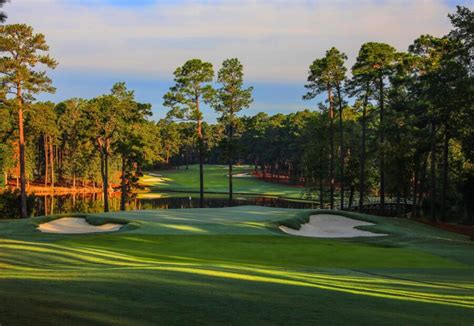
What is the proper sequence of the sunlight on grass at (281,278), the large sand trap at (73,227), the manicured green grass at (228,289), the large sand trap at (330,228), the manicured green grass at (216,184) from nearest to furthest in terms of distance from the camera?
the manicured green grass at (228,289)
the sunlight on grass at (281,278)
the large sand trap at (73,227)
the large sand trap at (330,228)
the manicured green grass at (216,184)

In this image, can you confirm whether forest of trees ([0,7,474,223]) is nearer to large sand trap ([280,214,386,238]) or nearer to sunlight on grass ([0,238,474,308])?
large sand trap ([280,214,386,238])

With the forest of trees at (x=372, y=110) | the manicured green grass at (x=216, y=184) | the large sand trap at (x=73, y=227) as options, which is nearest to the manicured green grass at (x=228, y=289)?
the large sand trap at (x=73, y=227)

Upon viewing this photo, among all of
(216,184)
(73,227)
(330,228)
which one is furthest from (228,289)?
(216,184)

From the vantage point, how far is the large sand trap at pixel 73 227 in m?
23.7

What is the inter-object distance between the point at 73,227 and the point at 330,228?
619 inches

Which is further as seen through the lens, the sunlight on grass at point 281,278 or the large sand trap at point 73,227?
the large sand trap at point 73,227

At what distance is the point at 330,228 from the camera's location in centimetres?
2708

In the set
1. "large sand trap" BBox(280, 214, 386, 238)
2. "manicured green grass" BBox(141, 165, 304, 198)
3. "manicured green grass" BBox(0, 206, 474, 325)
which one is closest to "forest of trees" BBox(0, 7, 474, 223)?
"large sand trap" BBox(280, 214, 386, 238)

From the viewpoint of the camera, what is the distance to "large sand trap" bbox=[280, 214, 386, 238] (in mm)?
24869

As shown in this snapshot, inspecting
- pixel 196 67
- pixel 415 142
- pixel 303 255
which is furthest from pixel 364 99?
pixel 303 255

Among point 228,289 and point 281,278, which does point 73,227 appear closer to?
point 281,278

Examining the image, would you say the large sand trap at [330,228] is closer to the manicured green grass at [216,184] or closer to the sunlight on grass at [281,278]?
the sunlight on grass at [281,278]

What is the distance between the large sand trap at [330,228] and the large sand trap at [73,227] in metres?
10.1

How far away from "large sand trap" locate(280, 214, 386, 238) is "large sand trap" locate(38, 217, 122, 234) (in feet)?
33.3
